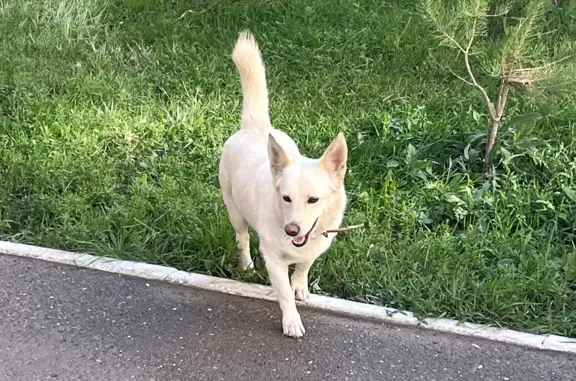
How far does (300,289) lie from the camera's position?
4.00m

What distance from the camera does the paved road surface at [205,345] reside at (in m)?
3.50

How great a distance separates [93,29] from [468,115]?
395 centimetres

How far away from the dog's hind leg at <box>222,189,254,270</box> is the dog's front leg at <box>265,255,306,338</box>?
0.53 m

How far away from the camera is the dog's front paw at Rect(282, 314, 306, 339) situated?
3.72 meters

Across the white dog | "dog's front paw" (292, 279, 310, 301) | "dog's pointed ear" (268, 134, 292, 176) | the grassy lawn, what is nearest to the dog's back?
the white dog

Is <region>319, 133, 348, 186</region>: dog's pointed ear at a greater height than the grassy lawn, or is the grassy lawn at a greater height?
<region>319, 133, 348, 186</region>: dog's pointed ear

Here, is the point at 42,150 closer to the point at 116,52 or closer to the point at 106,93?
the point at 106,93

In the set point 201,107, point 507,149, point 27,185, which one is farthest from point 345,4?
point 27,185

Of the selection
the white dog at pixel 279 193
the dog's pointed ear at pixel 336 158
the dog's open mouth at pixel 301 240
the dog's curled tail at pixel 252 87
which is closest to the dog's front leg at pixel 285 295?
the white dog at pixel 279 193

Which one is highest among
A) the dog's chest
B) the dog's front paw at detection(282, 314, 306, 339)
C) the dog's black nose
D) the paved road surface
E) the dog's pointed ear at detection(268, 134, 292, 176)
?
the dog's pointed ear at detection(268, 134, 292, 176)

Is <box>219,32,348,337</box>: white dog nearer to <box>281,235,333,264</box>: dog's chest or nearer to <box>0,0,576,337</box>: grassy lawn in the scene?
<box>281,235,333,264</box>: dog's chest

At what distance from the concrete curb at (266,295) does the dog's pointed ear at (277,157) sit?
35.1 inches

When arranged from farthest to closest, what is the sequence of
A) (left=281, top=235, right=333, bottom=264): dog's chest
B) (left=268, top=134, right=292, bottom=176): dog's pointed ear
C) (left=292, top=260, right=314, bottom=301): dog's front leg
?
(left=292, top=260, right=314, bottom=301): dog's front leg, (left=281, top=235, right=333, bottom=264): dog's chest, (left=268, top=134, right=292, bottom=176): dog's pointed ear

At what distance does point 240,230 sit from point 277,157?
89 centimetres
